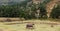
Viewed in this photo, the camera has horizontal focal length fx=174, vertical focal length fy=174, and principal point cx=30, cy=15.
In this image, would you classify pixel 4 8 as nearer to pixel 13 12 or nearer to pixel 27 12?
pixel 13 12

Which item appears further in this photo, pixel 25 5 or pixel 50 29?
pixel 25 5

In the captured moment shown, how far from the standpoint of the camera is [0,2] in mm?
11648

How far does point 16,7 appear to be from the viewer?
1101 centimetres

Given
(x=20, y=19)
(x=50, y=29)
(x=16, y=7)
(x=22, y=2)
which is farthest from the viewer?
(x=22, y=2)

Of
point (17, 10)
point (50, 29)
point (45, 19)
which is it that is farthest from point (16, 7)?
point (50, 29)

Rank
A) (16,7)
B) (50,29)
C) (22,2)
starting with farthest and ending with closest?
(22,2) < (16,7) < (50,29)

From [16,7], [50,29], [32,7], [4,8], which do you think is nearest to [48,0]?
[32,7]

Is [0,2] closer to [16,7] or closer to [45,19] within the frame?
[16,7]

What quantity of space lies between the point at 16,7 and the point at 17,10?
0.31 m

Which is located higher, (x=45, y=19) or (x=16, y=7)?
(x=16, y=7)

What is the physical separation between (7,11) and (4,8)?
0.30m

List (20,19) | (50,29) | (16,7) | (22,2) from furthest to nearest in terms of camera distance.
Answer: (22,2) < (16,7) < (20,19) < (50,29)

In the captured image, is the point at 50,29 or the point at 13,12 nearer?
the point at 50,29

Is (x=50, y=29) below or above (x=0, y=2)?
below
